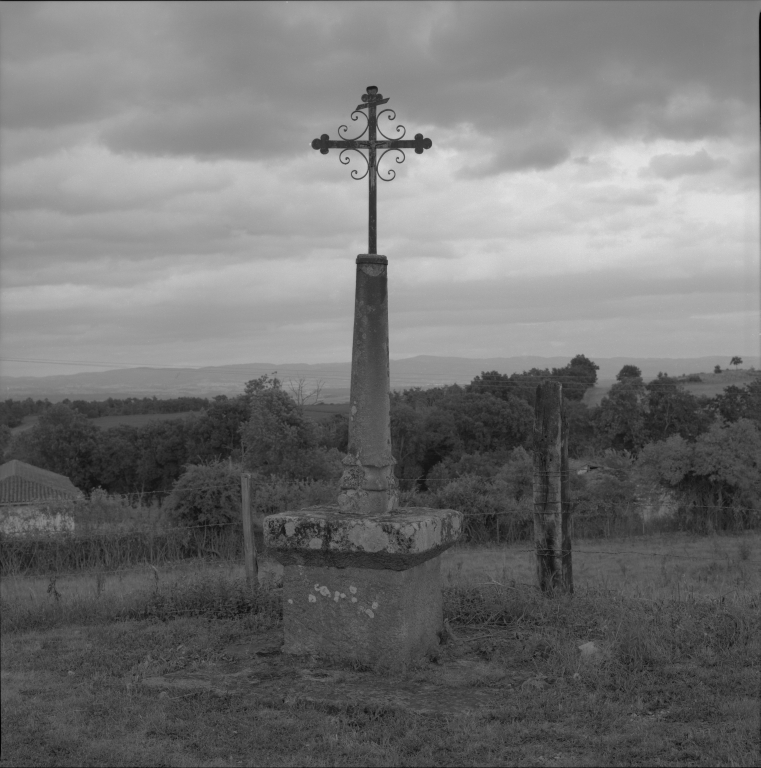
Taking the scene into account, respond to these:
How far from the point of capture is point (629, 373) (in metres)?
39.7

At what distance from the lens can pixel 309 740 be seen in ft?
13.7

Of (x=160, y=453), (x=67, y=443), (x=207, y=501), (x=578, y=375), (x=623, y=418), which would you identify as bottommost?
(x=160, y=453)

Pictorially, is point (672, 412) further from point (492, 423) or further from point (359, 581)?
point (359, 581)

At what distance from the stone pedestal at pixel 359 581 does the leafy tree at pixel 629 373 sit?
33.1 m

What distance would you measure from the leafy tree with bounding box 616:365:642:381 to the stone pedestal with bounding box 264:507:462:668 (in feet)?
108

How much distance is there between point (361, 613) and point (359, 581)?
22cm

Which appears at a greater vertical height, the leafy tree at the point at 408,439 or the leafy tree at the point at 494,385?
the leafy tree at the point at 494,385

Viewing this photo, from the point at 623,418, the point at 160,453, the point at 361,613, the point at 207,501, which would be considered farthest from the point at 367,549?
the point at 160,453

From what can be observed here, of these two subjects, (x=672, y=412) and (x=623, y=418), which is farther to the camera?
(x=623, y=418)

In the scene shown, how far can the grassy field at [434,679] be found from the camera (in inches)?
158

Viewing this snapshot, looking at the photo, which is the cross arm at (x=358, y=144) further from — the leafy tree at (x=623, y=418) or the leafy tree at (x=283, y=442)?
the leafy tree at (x=623, y=418)

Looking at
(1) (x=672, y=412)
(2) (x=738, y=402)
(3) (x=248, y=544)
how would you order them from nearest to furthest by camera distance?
(3) (x=248, y=544), (2) (x=738, y=402), (1) (x=672, y=412)

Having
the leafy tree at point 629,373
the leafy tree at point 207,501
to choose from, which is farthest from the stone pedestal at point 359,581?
the leafy tree at point 629,373

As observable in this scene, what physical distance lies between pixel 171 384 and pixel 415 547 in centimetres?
2539
